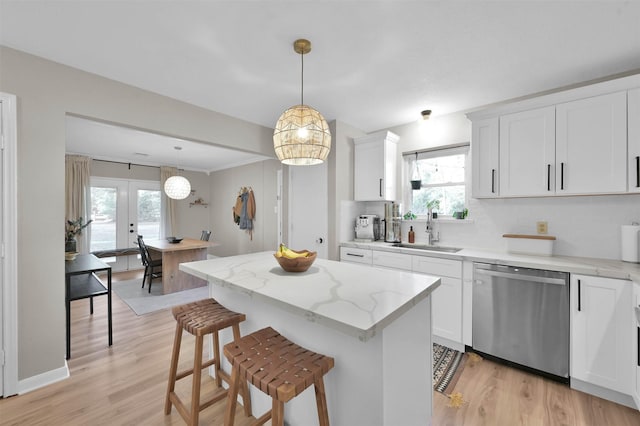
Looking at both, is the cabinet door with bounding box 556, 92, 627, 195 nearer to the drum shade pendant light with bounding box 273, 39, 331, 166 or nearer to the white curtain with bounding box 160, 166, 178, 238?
the drum shade pendant light with bounding box 273, 39, 331, 166

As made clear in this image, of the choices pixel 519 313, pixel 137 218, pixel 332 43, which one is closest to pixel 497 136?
pixel 519 313

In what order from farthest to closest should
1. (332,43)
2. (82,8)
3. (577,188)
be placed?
(577,188) < (332,43) < (82,8)

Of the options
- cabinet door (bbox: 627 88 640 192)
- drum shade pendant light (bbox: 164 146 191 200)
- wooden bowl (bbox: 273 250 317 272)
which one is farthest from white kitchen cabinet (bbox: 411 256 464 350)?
drum shade pendant light (bbox: 164 146 191 200)

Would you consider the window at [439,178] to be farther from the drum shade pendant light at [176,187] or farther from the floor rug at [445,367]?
the drum shade pendant light at [176,187]

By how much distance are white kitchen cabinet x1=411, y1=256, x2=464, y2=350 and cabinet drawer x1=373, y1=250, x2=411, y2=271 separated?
0.17 m

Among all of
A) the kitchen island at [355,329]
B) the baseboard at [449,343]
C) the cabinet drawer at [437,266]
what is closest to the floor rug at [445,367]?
the baseboard at [449,343]

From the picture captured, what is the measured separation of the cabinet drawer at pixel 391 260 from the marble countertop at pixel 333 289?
114 cm

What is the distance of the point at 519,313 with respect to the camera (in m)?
2.21

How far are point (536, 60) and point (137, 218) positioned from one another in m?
7.23

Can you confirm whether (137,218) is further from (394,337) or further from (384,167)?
(394,337)

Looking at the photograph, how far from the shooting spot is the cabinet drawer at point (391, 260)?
111 inches

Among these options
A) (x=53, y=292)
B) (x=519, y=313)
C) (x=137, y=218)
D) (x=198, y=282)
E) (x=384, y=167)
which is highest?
(x=384, y=167)

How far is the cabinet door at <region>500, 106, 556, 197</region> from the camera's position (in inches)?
91.7

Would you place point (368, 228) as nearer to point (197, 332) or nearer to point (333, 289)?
point (333, 289)
